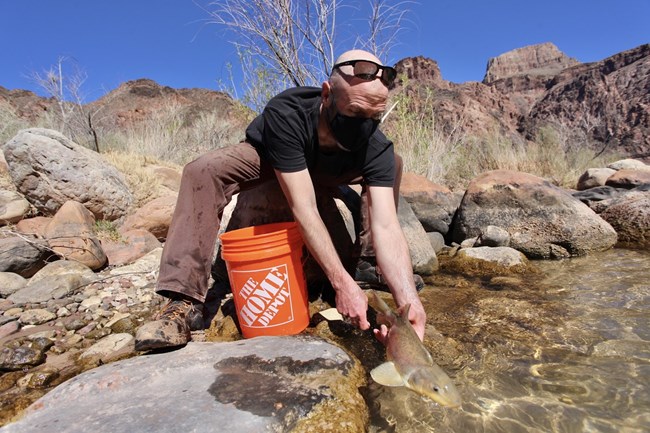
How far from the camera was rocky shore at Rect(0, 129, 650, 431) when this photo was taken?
207 centimetres

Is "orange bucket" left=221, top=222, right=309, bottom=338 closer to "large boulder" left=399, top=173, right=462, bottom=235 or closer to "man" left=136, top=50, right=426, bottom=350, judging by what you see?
"man" left=136, top=50, right=426, bottom=350

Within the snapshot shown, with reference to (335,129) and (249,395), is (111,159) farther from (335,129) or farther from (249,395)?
(249,395)

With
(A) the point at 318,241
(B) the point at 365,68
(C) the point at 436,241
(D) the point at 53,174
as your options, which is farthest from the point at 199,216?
(D) the point at 53,174

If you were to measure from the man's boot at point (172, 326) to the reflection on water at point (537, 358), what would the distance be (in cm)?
96

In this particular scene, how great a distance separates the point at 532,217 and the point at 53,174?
5.54 m

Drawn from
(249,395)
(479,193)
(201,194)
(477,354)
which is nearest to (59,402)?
(249,395)

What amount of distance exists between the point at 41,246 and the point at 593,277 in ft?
15.7

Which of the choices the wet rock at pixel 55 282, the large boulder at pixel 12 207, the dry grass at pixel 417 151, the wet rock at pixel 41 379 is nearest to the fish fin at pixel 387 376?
the wet rock at pixel 41 379

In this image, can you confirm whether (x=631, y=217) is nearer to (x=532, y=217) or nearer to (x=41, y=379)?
(x=532, y=217)

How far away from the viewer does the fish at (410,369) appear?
150cm

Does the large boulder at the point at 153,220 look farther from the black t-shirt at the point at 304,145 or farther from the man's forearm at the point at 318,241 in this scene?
the man's forearm at the point at 318,241

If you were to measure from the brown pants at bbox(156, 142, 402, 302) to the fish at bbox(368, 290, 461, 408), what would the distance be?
1083 mm

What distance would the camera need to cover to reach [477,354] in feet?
6.62

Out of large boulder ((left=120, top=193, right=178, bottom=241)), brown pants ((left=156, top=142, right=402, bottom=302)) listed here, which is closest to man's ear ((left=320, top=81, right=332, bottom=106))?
brown pants ((left=156, top=142, right=402, bottom=302))
